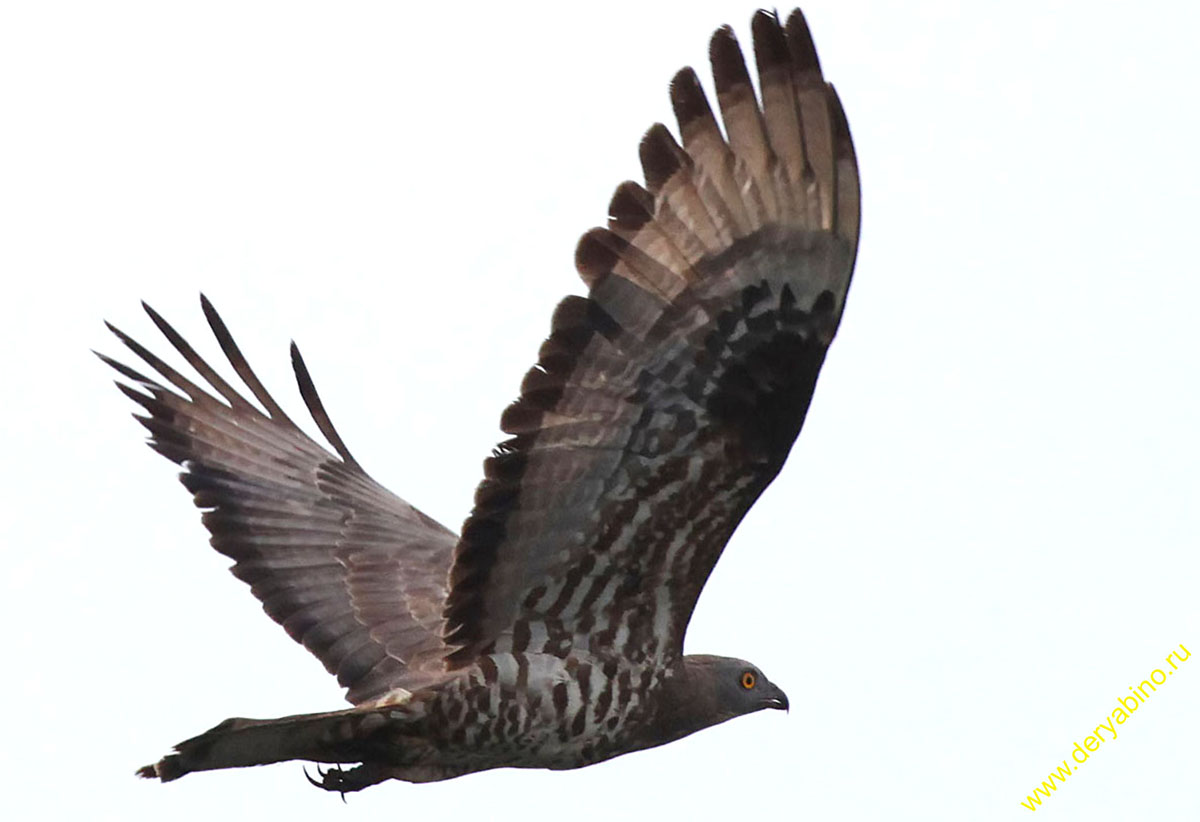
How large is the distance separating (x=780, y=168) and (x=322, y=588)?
408 centimetres

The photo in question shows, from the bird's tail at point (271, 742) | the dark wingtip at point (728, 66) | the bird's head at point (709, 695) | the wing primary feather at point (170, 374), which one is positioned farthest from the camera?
the wing primary feather at point (170, 374)

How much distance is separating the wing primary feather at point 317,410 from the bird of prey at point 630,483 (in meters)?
1.31

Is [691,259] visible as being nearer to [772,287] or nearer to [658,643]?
[772,287]

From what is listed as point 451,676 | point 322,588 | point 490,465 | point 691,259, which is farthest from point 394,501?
point 691,259

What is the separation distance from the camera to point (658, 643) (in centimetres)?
1031

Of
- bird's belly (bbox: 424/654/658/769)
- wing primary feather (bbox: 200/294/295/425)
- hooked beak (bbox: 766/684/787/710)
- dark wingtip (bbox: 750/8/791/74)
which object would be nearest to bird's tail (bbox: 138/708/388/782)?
bird's belly (bbox: 424/654/658/769)

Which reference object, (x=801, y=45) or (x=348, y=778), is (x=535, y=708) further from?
(x=801, y=45)

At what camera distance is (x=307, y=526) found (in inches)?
476

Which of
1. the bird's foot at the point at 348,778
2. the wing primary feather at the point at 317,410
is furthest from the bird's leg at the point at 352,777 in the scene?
the wing primary feather at the point at 317,410

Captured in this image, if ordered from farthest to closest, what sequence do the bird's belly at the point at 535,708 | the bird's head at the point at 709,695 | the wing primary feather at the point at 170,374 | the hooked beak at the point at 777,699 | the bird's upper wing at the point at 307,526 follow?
the wing primary feather at the point at 170,374 → the bird's upper wing at the point at 307,526 → the hooked beak at the point at 777,699 → the bird's head at the point at 709,695 → the bird's belly at the point at 535,708

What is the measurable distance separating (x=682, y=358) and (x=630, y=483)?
0.67 m

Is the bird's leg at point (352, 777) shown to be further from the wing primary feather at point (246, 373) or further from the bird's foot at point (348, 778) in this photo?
the wing primary feather at point (246, 373)

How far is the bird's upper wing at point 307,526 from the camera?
446 inches

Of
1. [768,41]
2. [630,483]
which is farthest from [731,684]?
[768,41]
